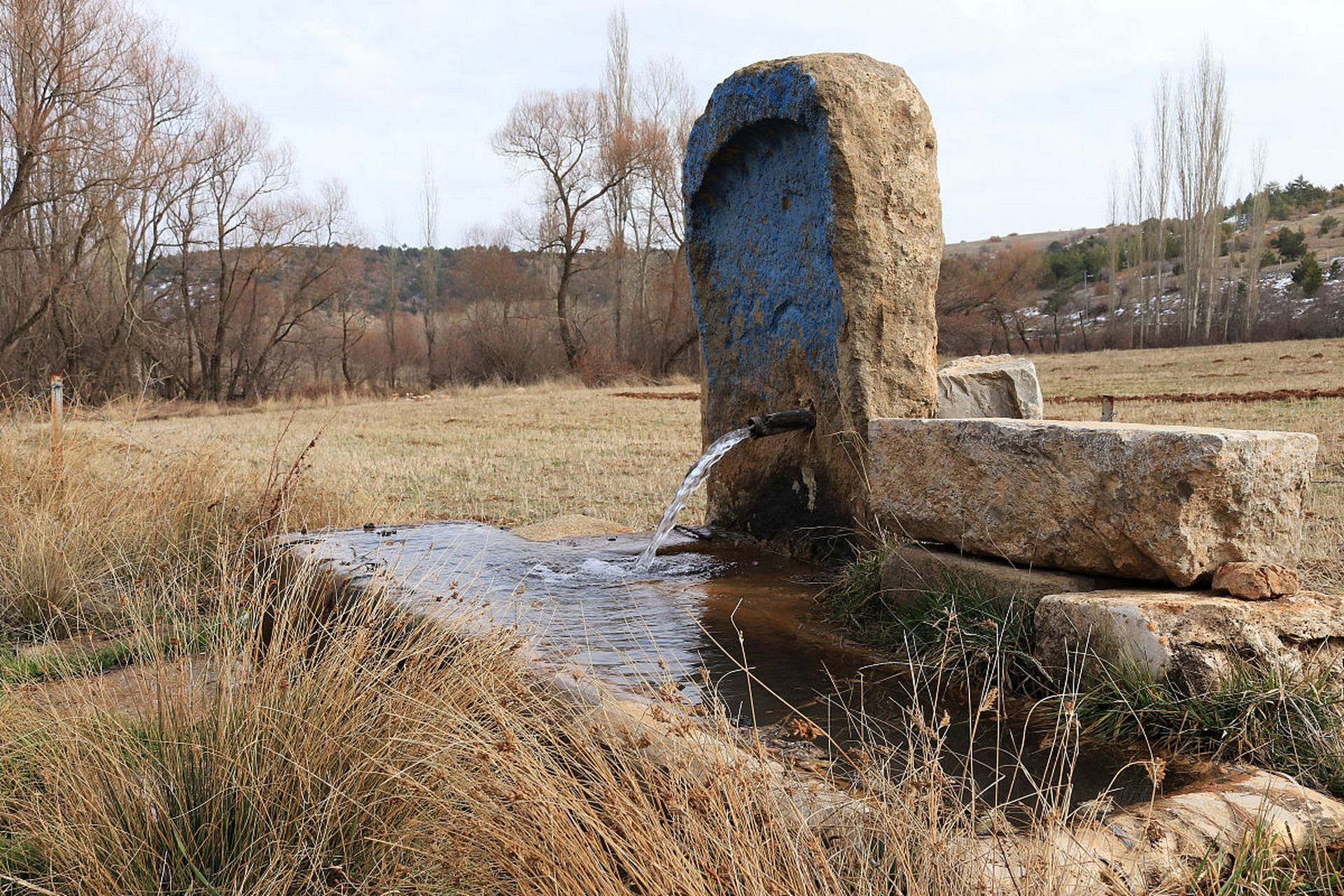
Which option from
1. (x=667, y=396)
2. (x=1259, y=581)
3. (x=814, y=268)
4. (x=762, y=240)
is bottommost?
(x=1259, y=581)

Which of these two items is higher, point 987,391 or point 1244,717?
point 987,391

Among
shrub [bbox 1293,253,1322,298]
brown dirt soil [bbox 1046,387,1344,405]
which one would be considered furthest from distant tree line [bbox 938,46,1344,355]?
brown dirt soil [bbox 1046,387,1344,405]

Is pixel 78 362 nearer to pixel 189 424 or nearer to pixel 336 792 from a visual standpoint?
pixel 189 424

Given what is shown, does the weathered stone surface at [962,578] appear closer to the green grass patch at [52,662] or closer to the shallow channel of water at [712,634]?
the shallow channel of water at [712,634]

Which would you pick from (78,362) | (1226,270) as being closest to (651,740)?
(78,362)

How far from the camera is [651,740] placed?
2176mm

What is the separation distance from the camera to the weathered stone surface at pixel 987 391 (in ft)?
16.1

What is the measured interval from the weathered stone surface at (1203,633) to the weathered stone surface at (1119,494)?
0.17m

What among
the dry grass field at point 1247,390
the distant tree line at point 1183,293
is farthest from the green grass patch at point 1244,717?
the distant tree line at point 1183,293

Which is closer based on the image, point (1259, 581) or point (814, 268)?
point (1259, 581)

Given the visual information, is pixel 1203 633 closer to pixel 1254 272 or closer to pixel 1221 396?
pixel 1221 396

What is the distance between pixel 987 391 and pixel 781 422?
107cm

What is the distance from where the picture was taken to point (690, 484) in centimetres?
477

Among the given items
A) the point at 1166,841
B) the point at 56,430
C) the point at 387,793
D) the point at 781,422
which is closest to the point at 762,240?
the point at 781,422
